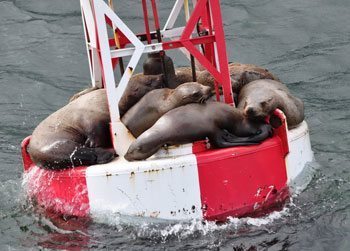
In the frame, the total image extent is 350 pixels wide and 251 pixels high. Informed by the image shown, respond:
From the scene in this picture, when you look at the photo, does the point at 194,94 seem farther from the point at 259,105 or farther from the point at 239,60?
the point at 239,60

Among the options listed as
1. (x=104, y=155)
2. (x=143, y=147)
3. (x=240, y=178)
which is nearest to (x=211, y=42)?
(x=143, y=147)

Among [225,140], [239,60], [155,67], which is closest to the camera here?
[225,140]

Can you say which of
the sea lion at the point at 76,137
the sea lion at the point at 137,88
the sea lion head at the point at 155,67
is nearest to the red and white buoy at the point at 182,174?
the sea lion at the point at 76,137

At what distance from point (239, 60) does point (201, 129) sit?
5.60m

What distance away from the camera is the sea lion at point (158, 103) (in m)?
8.23

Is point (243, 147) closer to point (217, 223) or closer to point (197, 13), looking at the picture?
point (217, 223)

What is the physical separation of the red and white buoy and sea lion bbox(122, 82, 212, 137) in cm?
13

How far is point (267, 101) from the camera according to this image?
27.5ft

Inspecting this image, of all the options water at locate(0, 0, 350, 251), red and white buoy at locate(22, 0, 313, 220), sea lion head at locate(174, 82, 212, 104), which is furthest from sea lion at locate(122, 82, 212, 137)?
water at locate(0, 0, 350, 251)

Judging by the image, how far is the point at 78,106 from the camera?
8.83m

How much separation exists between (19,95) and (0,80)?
77 cm

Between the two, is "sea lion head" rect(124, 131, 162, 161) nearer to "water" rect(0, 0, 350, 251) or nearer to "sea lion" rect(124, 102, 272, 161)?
"sea lion" rect(124, 102, 272, 161)

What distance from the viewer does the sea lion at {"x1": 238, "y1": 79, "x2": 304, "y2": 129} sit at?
8.28 meters

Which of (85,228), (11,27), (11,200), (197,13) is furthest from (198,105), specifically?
(11,27)
